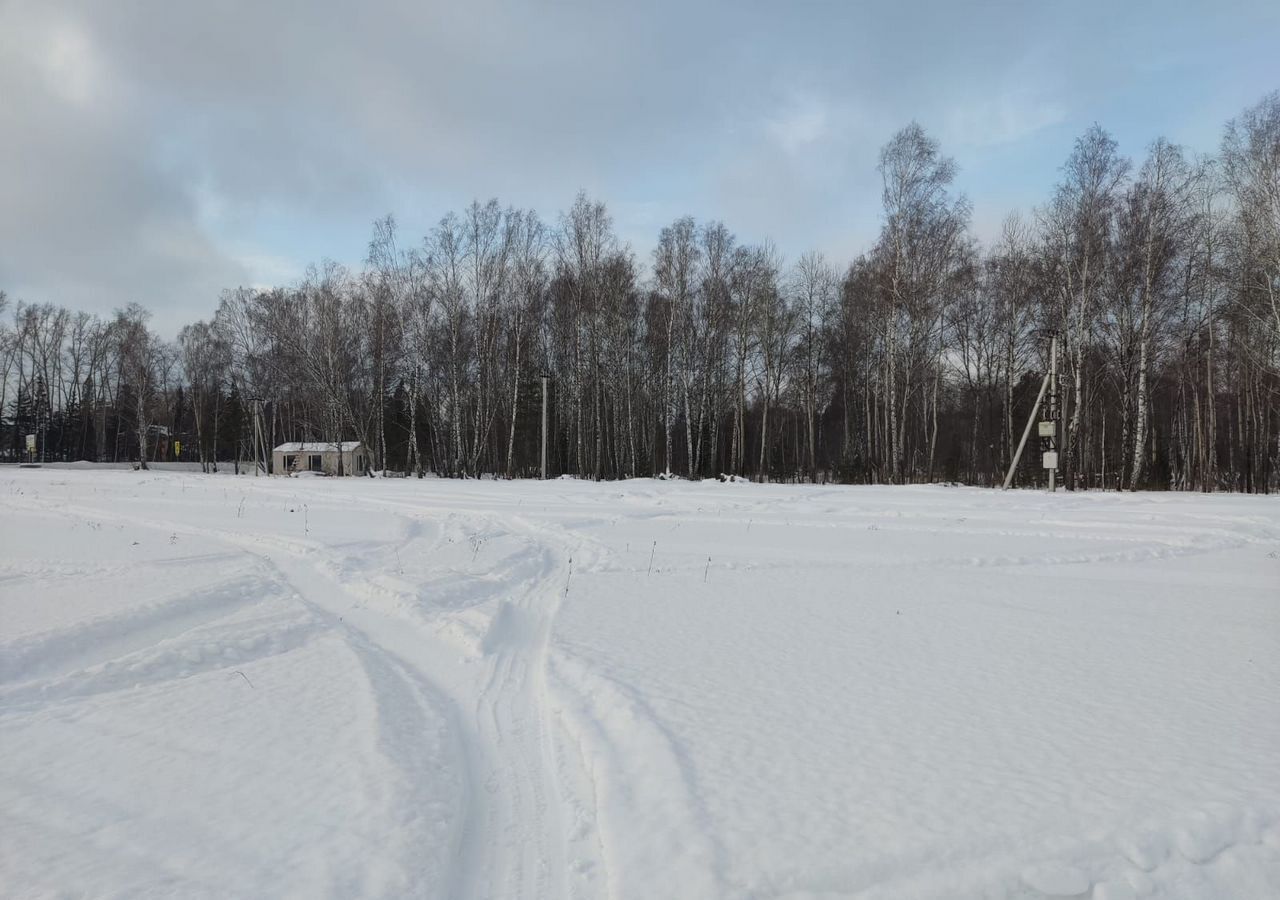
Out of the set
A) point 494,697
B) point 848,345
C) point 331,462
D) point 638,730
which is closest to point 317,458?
point 331,462

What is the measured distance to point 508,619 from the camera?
5852 mm

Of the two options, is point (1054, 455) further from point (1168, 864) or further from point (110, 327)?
point (110, 327)

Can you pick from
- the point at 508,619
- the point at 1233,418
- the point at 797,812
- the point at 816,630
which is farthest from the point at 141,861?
the point at 1233,418

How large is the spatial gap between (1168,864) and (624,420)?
3485 centimetres

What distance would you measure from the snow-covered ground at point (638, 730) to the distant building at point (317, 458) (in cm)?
3468

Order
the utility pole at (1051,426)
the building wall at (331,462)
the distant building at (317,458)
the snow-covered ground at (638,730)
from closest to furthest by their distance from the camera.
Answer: the snow-covered ground at (638,730)
the utility pole at (1051,426)
the building wall at (331,462)
the distant building at (317,458)

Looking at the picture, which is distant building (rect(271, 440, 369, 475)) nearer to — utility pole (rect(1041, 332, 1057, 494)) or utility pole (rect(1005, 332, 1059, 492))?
utility pole (rect(1005, 332, 1059, 492))

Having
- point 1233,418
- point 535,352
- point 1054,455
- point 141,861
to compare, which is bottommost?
point 141,861

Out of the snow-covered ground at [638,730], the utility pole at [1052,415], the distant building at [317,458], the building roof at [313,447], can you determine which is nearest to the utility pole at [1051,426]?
the utility pole at [1052,415]

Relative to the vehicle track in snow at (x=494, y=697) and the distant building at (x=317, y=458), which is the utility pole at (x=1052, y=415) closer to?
the vehicle track in snow at (x=494, y=697)

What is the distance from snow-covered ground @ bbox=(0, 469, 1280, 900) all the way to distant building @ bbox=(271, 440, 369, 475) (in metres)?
34.7

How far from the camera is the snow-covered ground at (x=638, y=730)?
2332 mm

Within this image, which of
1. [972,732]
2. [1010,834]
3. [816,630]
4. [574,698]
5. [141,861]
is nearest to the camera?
[141,861]

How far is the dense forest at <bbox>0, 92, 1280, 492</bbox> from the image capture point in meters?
21.6
